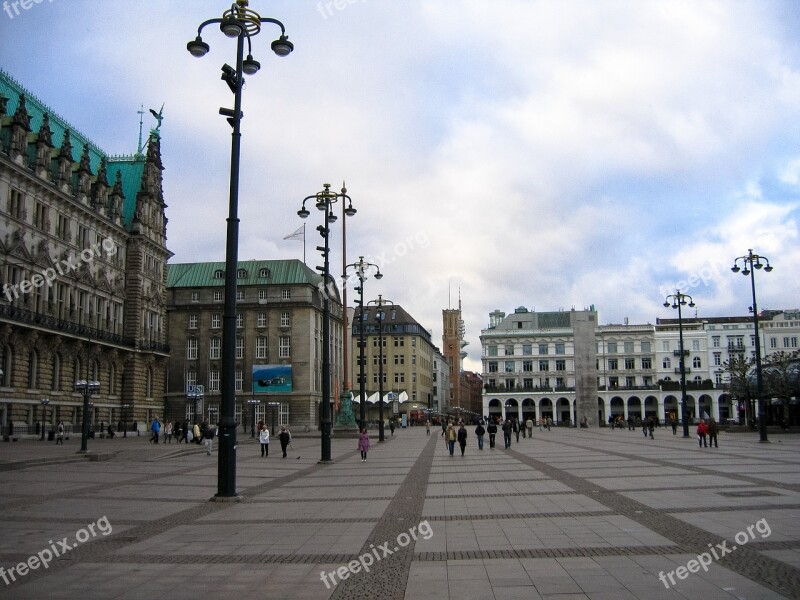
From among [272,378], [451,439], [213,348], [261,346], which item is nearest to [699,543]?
[451,439]

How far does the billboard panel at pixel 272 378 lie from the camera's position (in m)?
90.9

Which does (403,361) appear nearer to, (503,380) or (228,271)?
(503,380)

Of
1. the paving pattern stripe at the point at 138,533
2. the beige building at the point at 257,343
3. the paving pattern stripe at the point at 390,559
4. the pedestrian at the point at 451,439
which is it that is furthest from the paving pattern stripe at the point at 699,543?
the beige building at the point at 257,343

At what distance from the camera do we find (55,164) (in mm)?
60781

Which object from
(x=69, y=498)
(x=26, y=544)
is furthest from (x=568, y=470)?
(x=26, y=544)

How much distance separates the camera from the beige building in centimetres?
9300

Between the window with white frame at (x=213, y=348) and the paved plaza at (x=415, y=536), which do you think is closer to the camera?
the paved plaza at (x=415, y=536)

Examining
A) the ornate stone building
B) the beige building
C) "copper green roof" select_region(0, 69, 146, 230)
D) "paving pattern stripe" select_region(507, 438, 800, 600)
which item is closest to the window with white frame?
the beige building

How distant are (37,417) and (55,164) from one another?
21291mm

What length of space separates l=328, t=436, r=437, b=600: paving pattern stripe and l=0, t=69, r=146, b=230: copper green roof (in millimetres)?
48009

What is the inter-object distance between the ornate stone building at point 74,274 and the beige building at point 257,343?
59.2 feet

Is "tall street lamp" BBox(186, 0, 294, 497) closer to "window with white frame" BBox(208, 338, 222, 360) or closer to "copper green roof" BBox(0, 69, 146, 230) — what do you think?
"copper green roof" BBox(0, 69, 146, 230)

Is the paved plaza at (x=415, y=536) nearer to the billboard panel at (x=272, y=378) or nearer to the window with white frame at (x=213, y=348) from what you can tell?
the billboard panel at (x=272, y=378)

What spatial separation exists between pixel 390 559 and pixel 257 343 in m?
87.9
